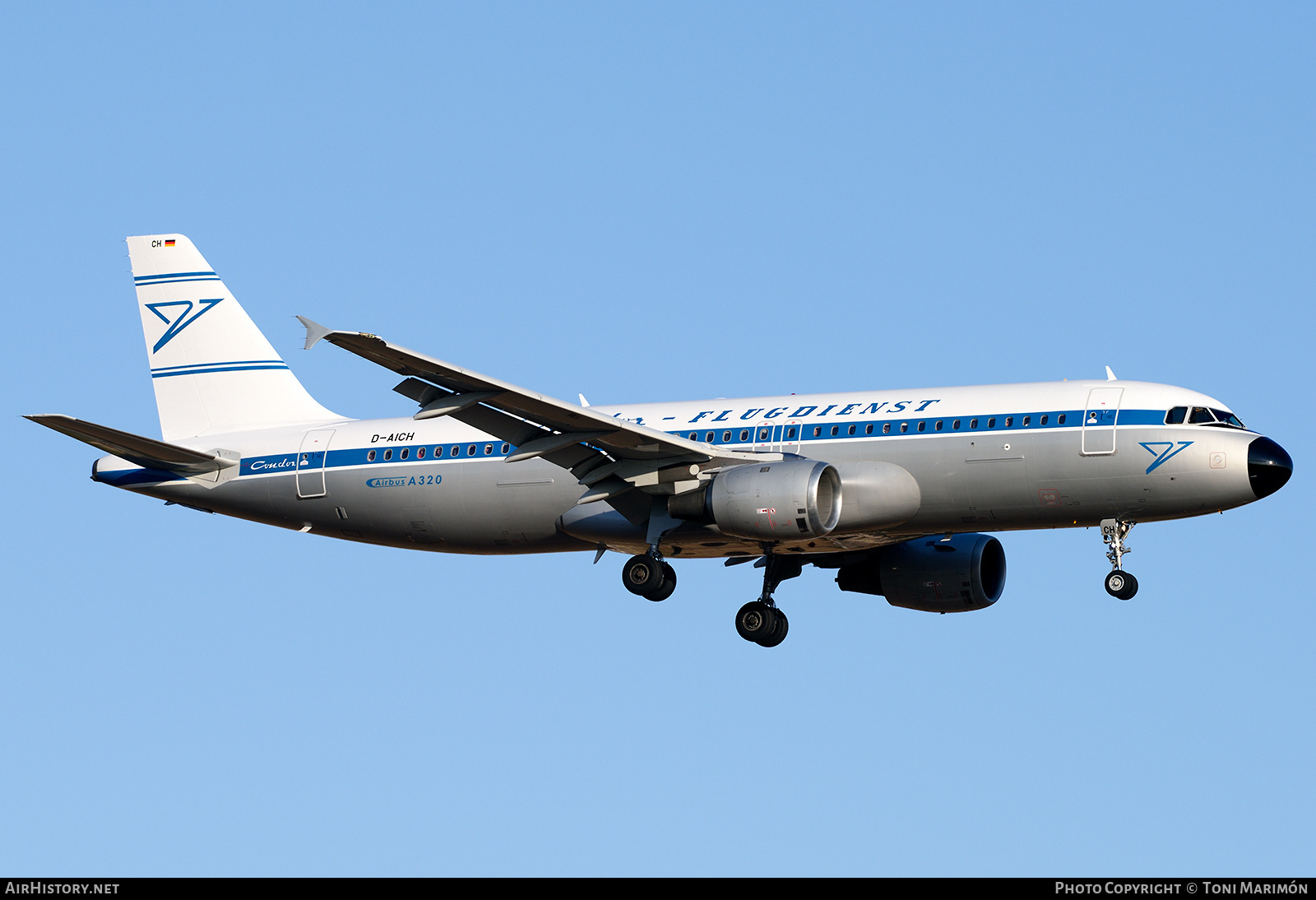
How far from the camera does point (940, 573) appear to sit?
1722 inches

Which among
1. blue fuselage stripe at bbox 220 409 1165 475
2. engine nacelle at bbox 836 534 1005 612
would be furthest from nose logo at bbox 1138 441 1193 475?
engine nacelle at bbox 836 534 1005 612

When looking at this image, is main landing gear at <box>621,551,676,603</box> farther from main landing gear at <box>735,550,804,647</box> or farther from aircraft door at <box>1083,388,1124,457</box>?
aircraft door at <box>1083,388,1124,457</box>

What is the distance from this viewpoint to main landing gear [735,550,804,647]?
41656 millimetres

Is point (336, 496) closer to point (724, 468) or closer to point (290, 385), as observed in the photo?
point (290, 385)

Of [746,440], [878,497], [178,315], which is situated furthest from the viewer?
[178,315]

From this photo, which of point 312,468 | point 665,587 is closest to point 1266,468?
point 665,587

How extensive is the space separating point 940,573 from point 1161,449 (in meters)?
8.55

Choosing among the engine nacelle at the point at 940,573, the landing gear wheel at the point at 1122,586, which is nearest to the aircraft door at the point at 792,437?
the engine nacelle at the point at 940,573

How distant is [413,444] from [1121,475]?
1661 cm

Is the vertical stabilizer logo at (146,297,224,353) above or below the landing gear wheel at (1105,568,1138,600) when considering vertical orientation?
above

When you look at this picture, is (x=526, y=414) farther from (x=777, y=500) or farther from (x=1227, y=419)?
(x=1227, y=419)

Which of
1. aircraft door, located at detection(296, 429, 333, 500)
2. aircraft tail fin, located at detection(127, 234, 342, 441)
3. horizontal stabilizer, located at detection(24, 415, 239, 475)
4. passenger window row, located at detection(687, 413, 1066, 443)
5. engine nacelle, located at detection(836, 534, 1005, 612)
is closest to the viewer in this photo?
passenger window row, located at detection(687, 413, 1066, 443)

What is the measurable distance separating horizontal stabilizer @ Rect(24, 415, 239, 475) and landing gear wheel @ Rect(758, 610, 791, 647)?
13.9m

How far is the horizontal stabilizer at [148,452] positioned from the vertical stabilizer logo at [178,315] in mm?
4640
